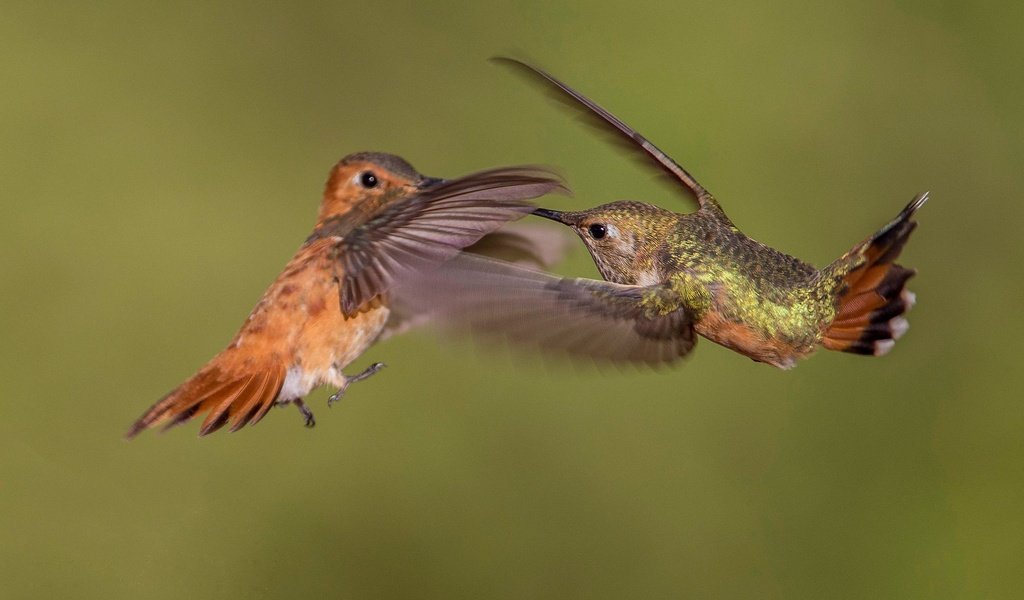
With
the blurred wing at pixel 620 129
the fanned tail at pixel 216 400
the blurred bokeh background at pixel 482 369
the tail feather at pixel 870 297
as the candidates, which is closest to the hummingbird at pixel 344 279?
the fanned tail at pixel 216 400

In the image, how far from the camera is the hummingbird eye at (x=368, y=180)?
1.59 m

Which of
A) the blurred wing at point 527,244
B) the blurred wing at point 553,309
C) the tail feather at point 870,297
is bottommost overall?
the blurred wing at point 553,309

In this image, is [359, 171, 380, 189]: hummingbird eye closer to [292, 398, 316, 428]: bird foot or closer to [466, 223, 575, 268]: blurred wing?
[466, 223, 575, 268]: blurred wing

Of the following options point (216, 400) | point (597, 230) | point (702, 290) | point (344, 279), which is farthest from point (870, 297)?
point (216, 400)

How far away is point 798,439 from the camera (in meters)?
2.69

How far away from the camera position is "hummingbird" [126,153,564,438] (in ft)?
4.22

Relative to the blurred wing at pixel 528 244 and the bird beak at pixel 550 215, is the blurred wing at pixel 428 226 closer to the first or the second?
the bird beak at pixel 550 215

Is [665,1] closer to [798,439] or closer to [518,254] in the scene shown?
Result: [798,439]

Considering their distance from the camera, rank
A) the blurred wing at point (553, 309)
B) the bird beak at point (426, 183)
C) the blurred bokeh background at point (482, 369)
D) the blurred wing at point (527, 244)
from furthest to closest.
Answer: the blurred bokeh background at point (482, 369) → the blurred wing at point (527, 244) → the bird beak at point (426, 183) → the blurred wing at point (553, 309)

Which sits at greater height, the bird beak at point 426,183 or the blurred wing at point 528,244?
the bird beak at point 426,183

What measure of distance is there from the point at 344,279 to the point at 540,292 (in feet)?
1.26

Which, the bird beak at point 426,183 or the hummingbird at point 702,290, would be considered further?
the bird beak at point 426,183

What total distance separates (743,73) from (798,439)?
1.12m

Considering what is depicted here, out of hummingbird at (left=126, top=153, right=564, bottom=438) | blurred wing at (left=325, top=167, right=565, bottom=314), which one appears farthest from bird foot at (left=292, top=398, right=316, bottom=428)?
blurred wing at (left=325, top=167, right=565, bottom=314)
